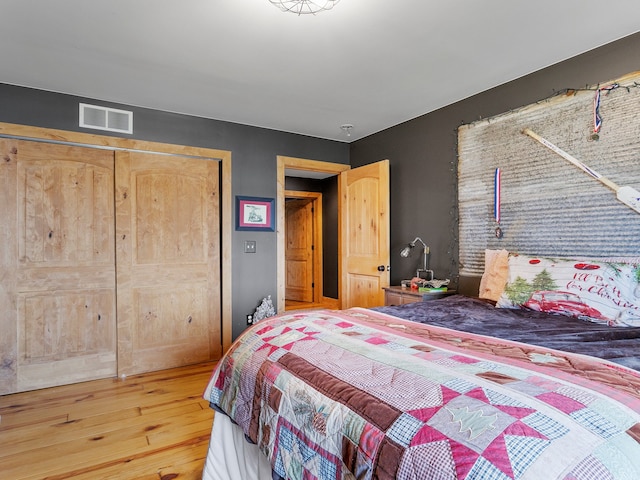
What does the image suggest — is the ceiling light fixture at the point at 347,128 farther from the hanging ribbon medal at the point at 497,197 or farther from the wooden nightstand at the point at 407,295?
the wooden nightstand at the point at 407,295

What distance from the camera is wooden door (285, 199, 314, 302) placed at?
7.05 meters

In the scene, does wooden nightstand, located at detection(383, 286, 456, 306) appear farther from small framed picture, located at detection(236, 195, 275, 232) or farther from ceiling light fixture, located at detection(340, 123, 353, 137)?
ceiling light fixture, located at detection(340, 123, 353, 137)

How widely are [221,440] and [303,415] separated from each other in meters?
0.80

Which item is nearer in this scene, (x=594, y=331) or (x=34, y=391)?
(x=594, y=331)

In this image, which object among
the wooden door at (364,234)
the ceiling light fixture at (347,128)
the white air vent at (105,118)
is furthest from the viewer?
the ceiling light fixture at (347,128)

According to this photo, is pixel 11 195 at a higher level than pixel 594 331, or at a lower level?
higher

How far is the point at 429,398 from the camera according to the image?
977mm

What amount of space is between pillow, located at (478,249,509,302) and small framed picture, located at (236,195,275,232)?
2239 mm

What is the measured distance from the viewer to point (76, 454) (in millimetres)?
2195

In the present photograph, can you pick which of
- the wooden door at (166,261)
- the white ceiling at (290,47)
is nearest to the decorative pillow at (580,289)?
the white ceiling at (290,47)

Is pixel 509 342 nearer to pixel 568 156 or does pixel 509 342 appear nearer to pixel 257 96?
pixel 568 156

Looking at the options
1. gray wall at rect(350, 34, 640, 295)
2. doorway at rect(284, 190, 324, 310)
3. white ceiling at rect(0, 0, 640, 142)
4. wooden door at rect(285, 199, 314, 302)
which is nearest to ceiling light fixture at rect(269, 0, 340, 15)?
white ceiling at rect(0, 0, 640, 142)

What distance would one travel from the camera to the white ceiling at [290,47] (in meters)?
2.08

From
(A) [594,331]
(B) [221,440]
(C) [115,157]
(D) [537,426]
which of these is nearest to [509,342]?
(A) [594,331]
